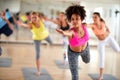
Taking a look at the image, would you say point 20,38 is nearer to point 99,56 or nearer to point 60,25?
point 60,25

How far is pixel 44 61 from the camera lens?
388 centimetres

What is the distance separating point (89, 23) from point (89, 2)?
0.94 feet

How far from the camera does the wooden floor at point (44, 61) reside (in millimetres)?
3762

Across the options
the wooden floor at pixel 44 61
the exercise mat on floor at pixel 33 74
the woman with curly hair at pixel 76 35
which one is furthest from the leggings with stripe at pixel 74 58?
the exercise mat on floor at pixel 33 74

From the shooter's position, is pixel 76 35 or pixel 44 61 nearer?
pixel 76 35

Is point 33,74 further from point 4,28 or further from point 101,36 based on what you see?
point 101,36

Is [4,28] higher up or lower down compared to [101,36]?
higher up

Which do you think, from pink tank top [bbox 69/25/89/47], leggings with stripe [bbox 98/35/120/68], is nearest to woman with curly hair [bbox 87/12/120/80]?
leggings with stripe [bbox 98/35/120/68]

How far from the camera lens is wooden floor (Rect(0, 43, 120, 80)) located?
12.3ft

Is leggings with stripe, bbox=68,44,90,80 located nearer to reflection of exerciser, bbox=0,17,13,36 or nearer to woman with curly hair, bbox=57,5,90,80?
woman with curly hair, bbox=57,5,90,80

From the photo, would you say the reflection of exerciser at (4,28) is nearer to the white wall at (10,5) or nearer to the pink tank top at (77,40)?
the white wall at (10,5)

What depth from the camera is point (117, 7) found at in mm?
3738

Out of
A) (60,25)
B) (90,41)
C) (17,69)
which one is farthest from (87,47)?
(17,69)

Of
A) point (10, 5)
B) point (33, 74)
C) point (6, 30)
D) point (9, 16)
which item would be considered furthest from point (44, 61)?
point (10, 5)
